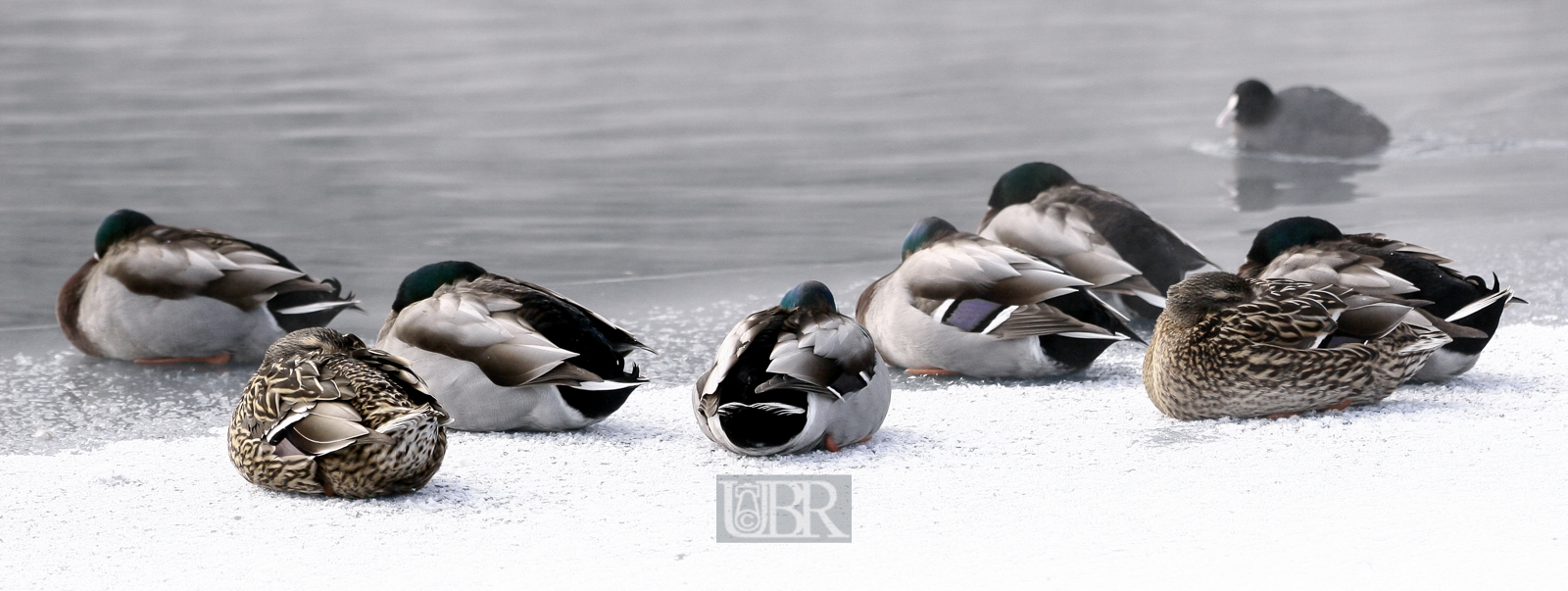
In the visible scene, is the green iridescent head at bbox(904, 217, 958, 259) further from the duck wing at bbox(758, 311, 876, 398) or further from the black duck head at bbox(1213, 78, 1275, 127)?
the black duck head at bbox(1213, 78, 1275, 127)

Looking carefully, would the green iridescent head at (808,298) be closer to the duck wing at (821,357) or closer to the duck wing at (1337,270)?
the duck wing at (821,357)

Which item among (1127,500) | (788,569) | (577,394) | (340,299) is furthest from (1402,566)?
(340,299)

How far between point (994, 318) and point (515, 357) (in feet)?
4.83

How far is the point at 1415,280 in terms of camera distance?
4.26 meters

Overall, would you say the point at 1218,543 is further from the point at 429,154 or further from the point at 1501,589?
the point at 429,154

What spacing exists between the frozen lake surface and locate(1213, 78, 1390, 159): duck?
0.20 metres

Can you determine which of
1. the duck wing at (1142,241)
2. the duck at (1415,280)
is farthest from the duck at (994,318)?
the duck wing at (1142,241)

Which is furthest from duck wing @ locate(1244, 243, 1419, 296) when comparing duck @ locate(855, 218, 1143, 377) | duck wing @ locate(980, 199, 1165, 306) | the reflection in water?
the reflection in water

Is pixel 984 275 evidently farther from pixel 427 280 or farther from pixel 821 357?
pixel 427 280

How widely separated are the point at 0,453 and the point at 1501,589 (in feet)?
11.3

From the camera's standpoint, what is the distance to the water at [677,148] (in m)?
6.56

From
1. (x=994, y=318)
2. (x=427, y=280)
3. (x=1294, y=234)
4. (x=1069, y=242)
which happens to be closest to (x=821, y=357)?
(x=994, y=318)

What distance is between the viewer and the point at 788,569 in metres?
2.93

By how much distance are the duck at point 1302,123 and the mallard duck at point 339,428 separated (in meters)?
7.88
